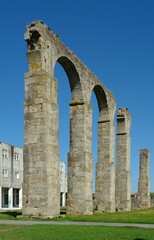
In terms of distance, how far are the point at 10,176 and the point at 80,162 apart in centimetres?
2378

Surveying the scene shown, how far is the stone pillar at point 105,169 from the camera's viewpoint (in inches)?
1146

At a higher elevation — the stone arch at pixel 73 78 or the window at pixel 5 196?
the stone arch at pixel 73 78

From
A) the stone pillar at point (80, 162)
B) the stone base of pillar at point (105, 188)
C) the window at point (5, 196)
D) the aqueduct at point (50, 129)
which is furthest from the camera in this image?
the window at point (5, 196)

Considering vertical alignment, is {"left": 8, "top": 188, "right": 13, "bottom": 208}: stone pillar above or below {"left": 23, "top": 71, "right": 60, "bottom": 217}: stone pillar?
below

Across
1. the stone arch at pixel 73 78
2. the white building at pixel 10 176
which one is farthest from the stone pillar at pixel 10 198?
the stone arch at pixel 73 78

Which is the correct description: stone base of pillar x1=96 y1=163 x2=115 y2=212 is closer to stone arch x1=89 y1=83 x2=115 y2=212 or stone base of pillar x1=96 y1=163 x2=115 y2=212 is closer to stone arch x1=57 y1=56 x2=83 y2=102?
stone arch x1=89 y1=83 x2=115 y2=212

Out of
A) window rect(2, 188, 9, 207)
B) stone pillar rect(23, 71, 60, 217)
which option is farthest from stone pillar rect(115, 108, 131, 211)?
window rect(2, 188, 9, 207)

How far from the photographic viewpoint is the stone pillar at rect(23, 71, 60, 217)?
19172mm

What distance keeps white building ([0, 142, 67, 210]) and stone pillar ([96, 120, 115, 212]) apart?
16.8 m

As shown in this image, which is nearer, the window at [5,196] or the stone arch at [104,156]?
the stone arch at [104,156]

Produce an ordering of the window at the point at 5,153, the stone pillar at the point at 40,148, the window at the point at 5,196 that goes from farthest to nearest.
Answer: the window at the point at 5,196, the window at the point at 5,153, the stone pillar at the point at 40,148

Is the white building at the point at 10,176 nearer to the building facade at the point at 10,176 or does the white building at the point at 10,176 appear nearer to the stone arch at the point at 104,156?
the building facade at the point at 10,176

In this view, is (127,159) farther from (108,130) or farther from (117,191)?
(108,130)

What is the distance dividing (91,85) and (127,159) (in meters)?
9.96
